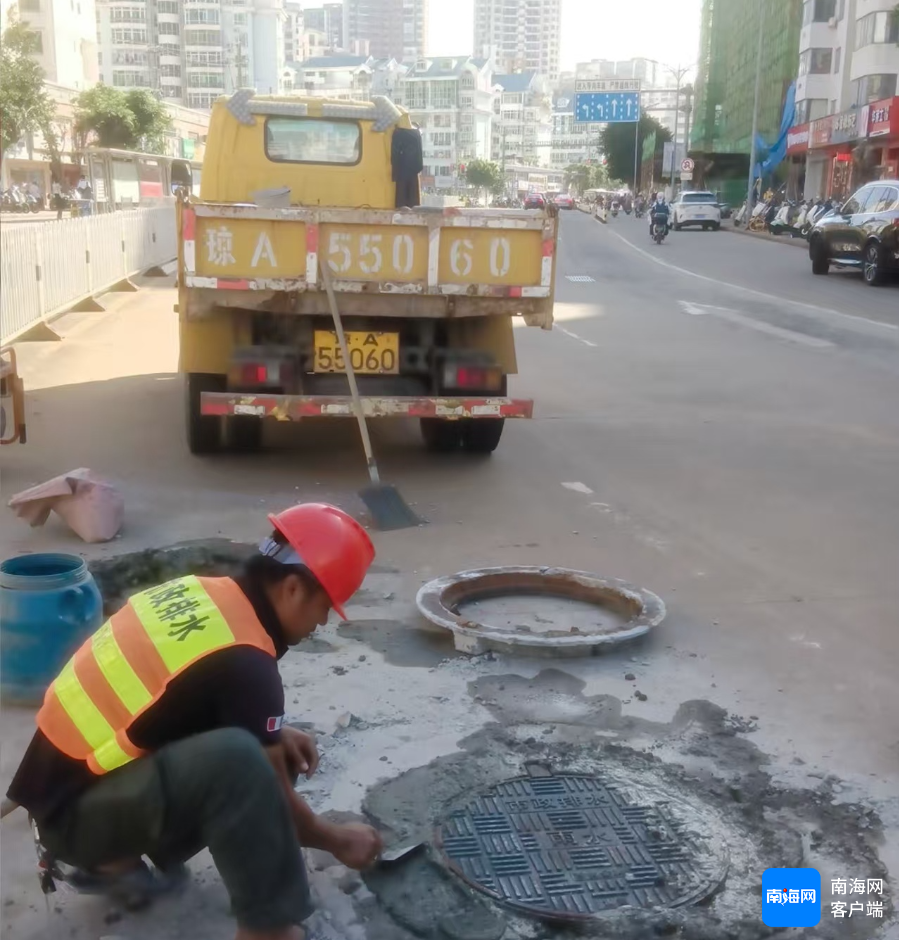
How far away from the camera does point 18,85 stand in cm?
4869

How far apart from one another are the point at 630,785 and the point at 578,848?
415 mm

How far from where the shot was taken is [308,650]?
15.3 feet

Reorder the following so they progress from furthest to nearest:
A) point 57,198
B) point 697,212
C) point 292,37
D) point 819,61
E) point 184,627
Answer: point 292,37 < point 819,61 < point 697,212 < point 57,198 < point 184,627

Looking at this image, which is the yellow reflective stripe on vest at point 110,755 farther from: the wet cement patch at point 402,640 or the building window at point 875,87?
the building window at point 875,87

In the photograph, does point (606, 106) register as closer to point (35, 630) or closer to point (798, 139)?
point (798, 139)

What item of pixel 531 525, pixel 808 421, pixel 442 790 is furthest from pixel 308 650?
pixel 808 421

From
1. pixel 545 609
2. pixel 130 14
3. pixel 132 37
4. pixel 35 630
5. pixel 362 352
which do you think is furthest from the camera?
pixel 132 37

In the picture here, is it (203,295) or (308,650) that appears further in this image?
(203,295)

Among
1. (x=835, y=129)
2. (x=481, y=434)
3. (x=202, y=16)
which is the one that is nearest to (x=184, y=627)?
(x=481, y=434)

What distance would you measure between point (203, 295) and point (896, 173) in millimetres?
39731

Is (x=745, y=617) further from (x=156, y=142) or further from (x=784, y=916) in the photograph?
(x=156, y=142)

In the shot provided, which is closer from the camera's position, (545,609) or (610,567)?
(545,609)

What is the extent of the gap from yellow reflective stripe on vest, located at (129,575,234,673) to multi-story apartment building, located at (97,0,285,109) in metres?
146

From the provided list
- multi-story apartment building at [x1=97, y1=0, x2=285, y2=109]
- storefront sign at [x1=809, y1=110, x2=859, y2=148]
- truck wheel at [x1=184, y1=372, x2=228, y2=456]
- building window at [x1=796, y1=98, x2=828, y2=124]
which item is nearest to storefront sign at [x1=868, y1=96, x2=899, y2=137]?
storefront sign at [x1=809, y1=110, x2=859, y2=148]
